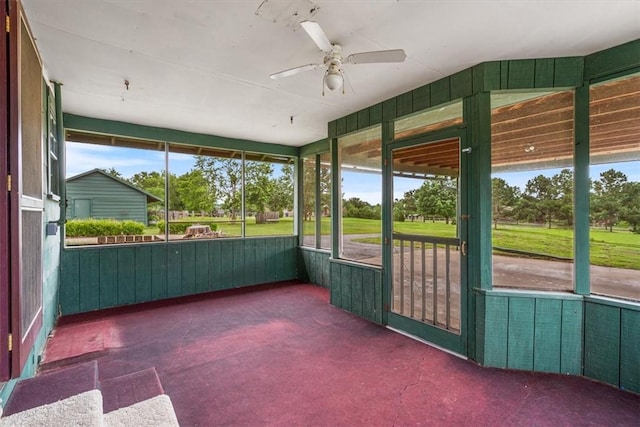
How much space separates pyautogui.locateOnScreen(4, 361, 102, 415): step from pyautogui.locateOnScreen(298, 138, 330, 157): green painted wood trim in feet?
14.9

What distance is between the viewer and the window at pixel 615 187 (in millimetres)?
2393

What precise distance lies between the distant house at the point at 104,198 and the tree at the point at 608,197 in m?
5.44

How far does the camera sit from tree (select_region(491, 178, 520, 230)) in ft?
9.24

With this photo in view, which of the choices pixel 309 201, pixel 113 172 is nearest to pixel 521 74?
pixel 309 201

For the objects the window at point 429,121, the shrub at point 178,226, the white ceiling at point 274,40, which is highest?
the white ceiling at point 274,40

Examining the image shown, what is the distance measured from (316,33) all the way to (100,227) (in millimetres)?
4242

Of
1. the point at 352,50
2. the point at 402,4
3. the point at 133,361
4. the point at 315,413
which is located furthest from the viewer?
the point at 133,361

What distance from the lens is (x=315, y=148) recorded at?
5.80 metres

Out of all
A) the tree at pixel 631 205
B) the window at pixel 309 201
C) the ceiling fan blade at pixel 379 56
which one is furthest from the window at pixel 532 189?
the window at pixel 309 201

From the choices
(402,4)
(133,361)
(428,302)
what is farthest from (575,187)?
(133,361)

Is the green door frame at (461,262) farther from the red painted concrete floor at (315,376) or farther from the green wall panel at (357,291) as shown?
the green wall panel at (357,291)

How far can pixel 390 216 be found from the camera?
3684 mm

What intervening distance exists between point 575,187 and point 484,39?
1482 millimetres

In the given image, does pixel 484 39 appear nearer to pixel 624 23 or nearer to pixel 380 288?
pixel 624 23
